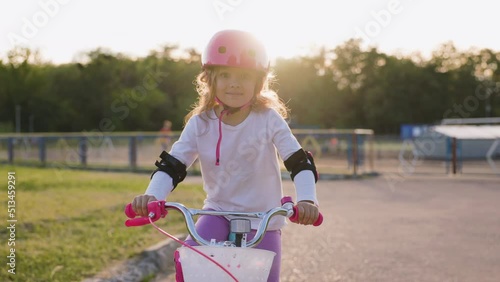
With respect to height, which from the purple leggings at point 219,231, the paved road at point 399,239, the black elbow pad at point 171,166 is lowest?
the paved road at point 399,239

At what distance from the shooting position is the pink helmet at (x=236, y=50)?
308 cm

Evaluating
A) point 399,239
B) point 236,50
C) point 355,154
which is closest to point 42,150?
point 355,154

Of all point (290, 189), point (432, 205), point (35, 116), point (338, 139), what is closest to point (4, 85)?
point (35, 116)

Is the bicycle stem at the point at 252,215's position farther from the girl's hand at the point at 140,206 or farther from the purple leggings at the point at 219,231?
the purple leggings at the point at 219,231

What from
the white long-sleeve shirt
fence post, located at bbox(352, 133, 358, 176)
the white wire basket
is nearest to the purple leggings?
the white long-sleeve shirt

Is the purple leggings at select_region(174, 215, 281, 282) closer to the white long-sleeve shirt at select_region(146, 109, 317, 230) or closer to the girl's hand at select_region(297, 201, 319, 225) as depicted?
the white long-sleeve shirt at select_region(146, 109, 317, 230)

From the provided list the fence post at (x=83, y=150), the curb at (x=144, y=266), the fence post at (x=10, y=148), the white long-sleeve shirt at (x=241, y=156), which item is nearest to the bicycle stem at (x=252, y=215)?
the white long-sleeve shirt at (x=241, y=156)

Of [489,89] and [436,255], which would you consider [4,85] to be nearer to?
[489,89]

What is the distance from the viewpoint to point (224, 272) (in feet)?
7.32

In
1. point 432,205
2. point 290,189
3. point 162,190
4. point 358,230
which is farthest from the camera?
point 290,189

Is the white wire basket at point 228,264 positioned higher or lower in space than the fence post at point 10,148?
higher

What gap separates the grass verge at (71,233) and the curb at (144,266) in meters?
0.11

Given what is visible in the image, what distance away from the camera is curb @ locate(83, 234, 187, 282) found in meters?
5.25

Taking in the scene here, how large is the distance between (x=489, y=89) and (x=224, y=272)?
7246cm
